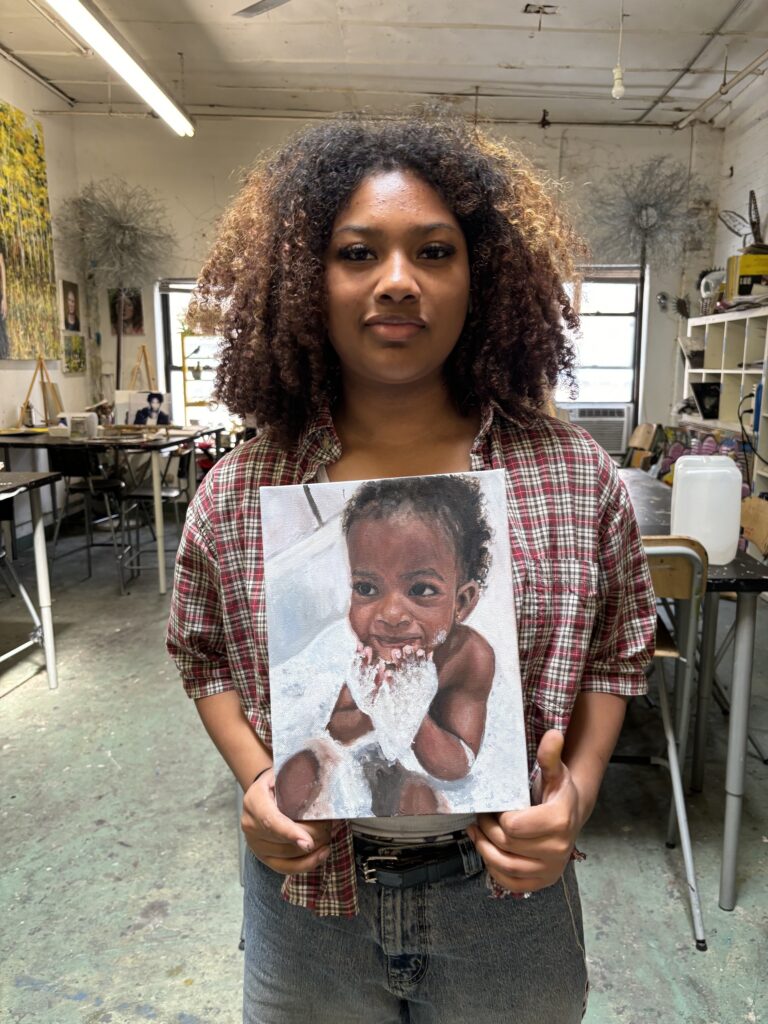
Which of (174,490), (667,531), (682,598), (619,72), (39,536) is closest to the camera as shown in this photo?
(682,598)

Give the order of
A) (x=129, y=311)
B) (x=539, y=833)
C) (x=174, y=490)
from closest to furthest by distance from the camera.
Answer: (x=539, y=833)
(x=174, y=490)
(x=129, y=311)

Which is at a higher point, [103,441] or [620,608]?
[620,608]

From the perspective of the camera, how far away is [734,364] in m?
5.75

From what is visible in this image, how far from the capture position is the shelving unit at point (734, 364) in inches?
193

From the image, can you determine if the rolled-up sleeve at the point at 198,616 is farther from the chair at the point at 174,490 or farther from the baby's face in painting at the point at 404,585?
the chair at the point at 174,490

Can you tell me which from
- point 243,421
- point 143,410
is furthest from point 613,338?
point 243,421

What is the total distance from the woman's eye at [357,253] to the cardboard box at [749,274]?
529cm

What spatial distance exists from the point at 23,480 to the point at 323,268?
285 cm

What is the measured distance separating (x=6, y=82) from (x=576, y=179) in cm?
515

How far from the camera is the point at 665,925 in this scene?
74.0 inches

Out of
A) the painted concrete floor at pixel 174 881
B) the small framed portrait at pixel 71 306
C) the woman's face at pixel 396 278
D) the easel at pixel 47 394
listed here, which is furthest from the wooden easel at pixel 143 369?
the woman's face at pixel 396 278

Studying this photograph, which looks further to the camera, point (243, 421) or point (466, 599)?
point (243, 421)

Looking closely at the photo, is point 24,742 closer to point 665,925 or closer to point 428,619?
point 665,925

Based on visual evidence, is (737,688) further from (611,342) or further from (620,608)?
(611,342)
